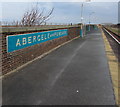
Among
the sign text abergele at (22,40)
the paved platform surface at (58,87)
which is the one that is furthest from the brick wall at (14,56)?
the paved platform surface at (58,87)

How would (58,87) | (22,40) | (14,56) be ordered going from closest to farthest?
1. (58,87)
2. (14,56)
3. (22,40)

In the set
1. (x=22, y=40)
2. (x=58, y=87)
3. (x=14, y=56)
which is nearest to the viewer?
(x=58, y=87)

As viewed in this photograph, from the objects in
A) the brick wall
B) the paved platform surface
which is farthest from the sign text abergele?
the paved platform surface

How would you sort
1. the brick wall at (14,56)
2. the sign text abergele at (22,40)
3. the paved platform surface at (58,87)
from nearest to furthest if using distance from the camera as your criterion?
1. the paved platform surface at (58,87)
2. the brick wall at (14,56)
3. the sign text abergele at (22,40)

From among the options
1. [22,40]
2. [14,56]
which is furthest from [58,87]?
[22,40]

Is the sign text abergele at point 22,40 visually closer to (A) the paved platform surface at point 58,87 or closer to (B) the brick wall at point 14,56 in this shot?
(B) the brick wall at point 14,56

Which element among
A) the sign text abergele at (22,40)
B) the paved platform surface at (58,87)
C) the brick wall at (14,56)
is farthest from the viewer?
the sign text abergele at (22,40)

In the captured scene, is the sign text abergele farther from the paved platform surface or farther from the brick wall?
the paved platform surface

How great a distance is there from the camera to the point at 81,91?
4.71m

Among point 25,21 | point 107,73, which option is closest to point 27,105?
point 107,73

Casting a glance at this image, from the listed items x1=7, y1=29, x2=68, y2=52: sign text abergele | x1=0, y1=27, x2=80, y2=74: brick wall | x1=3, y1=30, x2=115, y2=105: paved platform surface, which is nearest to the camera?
x1=3, y1=30, x2=115, y2=105: paved platform surface

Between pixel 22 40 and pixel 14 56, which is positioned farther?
pixel 22 40

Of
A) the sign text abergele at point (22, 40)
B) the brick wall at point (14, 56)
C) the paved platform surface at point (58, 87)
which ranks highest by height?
the sign text abergele at point (22, 40)

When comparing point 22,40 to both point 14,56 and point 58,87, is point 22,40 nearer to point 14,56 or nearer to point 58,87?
point 14,56
